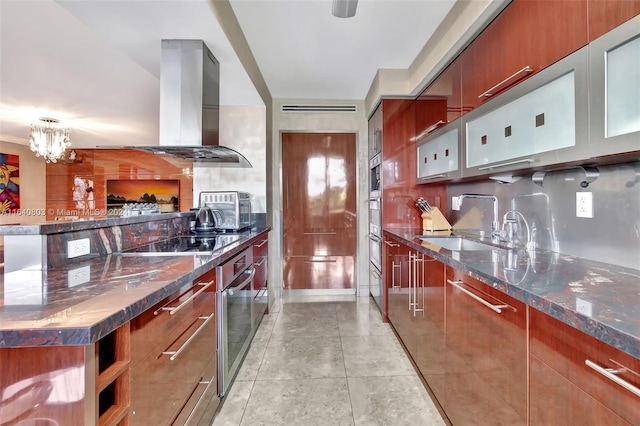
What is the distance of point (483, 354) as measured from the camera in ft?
3.85

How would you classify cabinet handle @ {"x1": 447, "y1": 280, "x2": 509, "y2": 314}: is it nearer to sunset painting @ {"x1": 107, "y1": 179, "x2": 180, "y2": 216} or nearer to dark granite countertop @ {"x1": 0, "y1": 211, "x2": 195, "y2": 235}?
dark granite countertop @ {"x1": 0, "y1": 211, "x2": 195, "y2": 235}

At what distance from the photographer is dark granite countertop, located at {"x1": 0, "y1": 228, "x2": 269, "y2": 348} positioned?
63 cm

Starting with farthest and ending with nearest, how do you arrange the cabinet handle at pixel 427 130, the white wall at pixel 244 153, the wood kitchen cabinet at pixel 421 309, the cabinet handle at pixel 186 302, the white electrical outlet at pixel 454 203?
the white wall at pixel 244 153 < the white electrical outlet at pixel 454 203 < the cabinet handle at pixel 427 130 < the wood kitchen cabinet at pixel 421 309 < the cabinet handle at pixel 186 302

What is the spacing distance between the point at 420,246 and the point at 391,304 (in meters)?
1.12

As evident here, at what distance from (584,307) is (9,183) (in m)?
9.15

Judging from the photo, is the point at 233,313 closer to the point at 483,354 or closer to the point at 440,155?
the point at 483,354

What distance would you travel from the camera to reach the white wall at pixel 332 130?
386 cm

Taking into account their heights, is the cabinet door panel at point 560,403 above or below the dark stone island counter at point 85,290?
below

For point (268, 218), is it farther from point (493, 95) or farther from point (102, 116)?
point (102, 116)

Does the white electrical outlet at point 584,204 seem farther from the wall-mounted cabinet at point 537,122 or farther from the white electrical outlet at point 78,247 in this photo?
the white electrical outlet at point 78,247

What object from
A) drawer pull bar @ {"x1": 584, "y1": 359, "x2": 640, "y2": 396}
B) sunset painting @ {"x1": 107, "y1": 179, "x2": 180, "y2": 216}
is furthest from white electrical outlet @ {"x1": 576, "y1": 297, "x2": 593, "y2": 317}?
sunset painting @ {"x1": 107, "y1": 179, "x2": 180, "y2": 216}

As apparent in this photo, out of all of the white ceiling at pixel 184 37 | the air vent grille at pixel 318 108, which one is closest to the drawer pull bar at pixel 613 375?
the white ceiling at pixel 184 37

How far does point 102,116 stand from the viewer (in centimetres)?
464

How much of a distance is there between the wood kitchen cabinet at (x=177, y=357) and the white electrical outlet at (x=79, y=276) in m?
0.29
